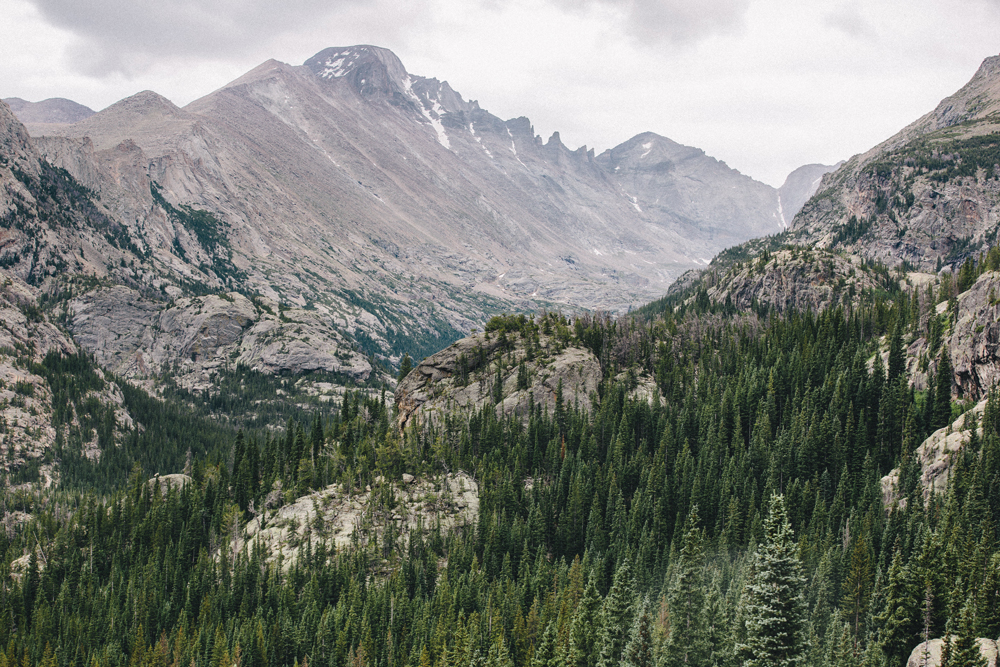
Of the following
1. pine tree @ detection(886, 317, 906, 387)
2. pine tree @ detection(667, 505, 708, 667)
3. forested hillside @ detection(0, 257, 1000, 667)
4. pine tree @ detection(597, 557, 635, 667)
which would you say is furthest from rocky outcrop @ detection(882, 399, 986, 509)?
pine tree @ detection(597, 557, 635, 667)

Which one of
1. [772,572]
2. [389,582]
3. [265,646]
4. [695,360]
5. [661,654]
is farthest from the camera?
[695,360]

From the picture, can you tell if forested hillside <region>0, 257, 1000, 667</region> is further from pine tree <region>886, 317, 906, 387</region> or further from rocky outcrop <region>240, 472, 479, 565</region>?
rocky outcrop <region>240, 472, 479, 565</region>

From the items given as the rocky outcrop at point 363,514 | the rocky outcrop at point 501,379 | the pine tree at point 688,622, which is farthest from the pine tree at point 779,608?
the rocky outcrop at point 501,379

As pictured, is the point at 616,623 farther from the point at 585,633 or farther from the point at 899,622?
the point at 899,622

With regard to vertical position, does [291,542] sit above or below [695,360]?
below

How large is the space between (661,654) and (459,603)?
48143 mm

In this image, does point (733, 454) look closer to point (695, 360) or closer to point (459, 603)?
point (695, 360)

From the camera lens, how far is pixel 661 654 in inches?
2323

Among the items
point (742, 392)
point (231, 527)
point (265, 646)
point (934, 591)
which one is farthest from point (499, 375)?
point (934, 591)

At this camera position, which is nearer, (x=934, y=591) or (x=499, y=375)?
(x=934, y=591)

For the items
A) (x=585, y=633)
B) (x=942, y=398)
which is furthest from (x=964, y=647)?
(x=942, y=398)

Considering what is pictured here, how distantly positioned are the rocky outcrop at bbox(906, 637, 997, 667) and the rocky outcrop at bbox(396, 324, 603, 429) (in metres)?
88.4

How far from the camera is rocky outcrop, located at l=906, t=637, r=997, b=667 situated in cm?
5622

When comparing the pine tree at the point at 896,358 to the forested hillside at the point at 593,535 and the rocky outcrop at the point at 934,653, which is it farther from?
the rocky outcrop at the point at 934,653
